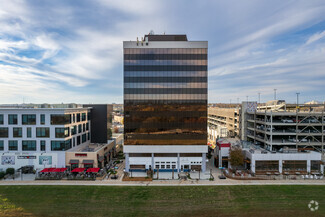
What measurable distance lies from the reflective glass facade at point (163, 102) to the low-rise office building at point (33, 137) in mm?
16141

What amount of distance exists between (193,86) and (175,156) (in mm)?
17771

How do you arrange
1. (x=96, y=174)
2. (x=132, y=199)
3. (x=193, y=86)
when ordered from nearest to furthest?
(x=132, y=199), (x=96, y=174), (x=193, y=86)

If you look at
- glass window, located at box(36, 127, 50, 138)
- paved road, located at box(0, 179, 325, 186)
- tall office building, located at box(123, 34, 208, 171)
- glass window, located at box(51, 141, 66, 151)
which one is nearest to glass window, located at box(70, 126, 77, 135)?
glass window, located at box(51, 141, 66, 151)

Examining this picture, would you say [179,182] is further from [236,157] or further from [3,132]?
[3,132]

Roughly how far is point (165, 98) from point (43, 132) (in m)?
30.4

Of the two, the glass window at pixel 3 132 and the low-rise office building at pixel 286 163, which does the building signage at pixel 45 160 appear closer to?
the glass window at pixel 3 132

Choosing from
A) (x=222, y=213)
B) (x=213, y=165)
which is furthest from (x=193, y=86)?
(x=222, y=213)

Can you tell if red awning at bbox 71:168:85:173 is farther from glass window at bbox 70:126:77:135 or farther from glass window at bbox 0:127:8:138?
glass window at bbox 0:127:8:138

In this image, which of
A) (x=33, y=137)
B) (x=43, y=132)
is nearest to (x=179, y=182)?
(x=43, y=132)

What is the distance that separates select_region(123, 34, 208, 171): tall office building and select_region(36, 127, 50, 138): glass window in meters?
18.6

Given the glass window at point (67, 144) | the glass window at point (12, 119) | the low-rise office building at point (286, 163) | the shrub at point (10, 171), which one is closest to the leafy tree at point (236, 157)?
the low-rise office building at point (286, 163)

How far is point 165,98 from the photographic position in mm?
43688

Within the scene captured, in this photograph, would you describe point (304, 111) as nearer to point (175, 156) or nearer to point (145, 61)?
point (175, 156)

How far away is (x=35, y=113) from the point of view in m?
43.1
